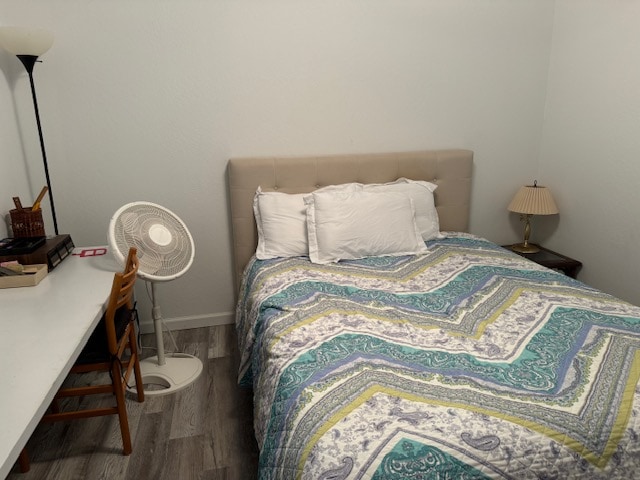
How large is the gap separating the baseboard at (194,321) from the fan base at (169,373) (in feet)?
1.25

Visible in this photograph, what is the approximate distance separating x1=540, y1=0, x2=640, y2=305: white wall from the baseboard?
2.36 meters

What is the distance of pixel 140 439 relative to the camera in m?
1.99

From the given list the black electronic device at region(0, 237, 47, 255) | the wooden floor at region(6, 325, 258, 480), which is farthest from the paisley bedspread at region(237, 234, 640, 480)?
the black electronic device at region(0, 237, 47, 255)

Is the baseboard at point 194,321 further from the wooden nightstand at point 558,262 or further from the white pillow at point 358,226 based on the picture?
the wooden nightstand at point 558,262

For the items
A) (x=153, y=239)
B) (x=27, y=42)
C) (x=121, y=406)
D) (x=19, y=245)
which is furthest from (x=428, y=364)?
(x=27, y=42)

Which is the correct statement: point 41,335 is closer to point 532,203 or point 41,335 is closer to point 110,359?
point 110,359

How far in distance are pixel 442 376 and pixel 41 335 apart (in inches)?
50.7

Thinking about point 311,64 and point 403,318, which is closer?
point 403,318

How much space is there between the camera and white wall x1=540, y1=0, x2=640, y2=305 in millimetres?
2557

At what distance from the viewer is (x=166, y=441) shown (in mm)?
1979

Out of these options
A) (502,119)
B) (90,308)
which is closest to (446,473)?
(90,308)

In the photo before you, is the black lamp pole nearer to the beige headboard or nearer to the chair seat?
the chair seat

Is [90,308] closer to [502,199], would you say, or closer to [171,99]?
[171,99]

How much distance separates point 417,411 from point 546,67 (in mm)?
2759
